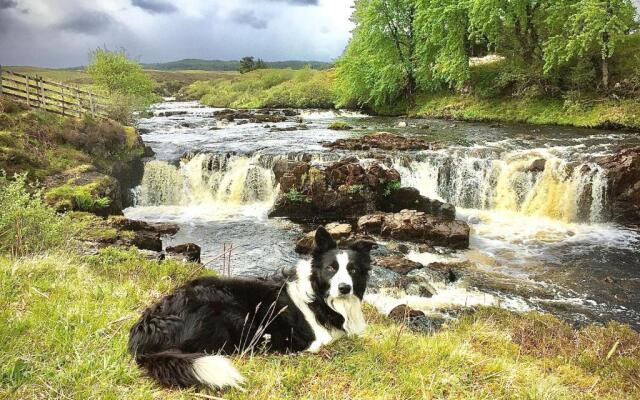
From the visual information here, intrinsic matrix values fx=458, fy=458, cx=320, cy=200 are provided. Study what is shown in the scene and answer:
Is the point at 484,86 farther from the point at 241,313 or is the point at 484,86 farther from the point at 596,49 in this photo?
the point at 241,313

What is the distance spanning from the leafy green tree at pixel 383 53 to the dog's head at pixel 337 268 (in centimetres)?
3245

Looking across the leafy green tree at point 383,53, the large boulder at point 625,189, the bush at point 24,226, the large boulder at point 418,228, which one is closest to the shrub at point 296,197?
the large boulder at point 418,228

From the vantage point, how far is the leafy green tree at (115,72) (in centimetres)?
3312

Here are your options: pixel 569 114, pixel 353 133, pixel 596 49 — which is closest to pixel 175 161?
pixel 353 133

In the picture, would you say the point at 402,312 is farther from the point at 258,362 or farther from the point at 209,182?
the point at 209,182

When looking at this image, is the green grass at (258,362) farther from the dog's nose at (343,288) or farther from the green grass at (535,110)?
the green grass at (535,110)

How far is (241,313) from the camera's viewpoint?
4156mm

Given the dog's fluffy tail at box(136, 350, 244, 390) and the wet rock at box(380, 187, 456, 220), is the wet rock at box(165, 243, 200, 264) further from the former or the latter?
the dog's fluffy tail at box(136, 350, 244, 390)

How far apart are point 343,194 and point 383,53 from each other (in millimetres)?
24221

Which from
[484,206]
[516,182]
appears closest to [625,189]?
[516,182]

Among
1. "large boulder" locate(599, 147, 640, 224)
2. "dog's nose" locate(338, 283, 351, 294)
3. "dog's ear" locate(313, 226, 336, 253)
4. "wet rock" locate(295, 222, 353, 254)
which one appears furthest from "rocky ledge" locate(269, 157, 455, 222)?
"dog's nose" locate(338, 283, 351, 294)

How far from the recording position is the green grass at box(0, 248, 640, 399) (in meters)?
2.96

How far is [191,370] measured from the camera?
124 inches

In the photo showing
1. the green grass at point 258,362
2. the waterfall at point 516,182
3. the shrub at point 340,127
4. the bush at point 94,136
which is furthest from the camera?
the shrub at point 340,127
